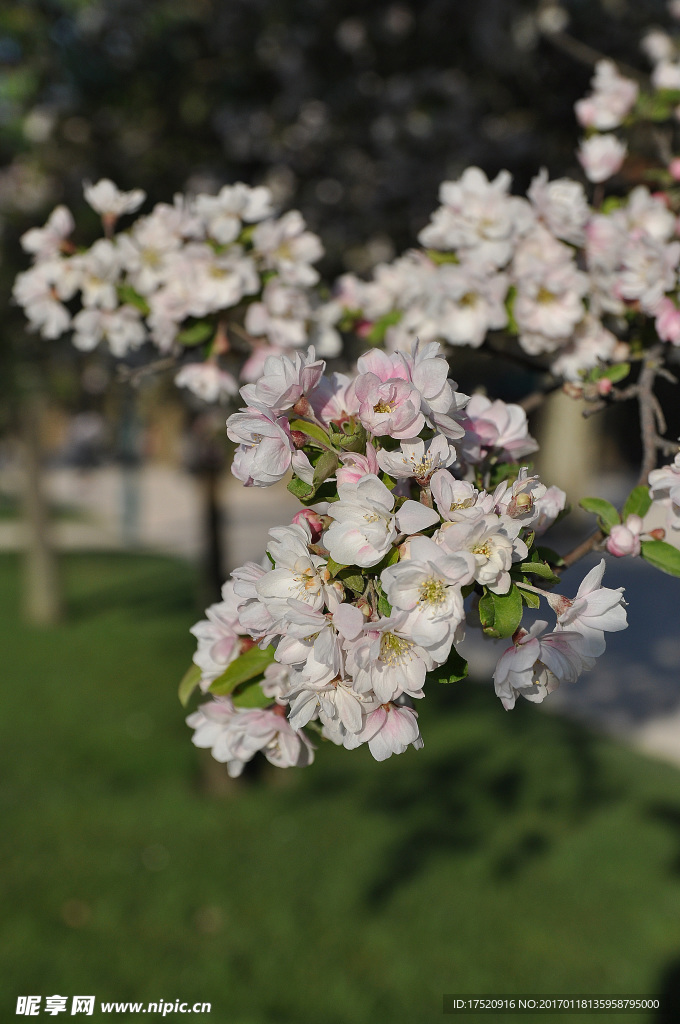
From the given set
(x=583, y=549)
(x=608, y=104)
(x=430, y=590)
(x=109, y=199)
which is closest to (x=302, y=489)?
(x=430, y=590)

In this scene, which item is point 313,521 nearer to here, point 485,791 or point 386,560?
point 386,560

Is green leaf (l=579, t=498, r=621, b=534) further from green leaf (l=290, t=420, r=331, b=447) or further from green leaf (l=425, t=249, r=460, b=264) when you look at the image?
green leaf (l=425, t=249, r=460, b=264)

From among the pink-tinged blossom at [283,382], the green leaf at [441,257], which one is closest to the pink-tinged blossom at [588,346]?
the green leaf at [441,257]

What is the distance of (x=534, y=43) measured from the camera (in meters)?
5.01

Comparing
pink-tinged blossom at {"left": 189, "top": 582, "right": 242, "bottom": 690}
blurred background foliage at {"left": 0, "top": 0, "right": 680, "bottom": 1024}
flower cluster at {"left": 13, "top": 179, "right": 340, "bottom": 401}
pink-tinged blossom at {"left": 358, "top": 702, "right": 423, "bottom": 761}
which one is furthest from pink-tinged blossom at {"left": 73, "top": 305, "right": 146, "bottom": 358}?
blurred background foliage at {"left": 0, "top": 0, "right": 680, "bottom": 1024}

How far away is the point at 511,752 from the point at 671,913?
2111 millimetres

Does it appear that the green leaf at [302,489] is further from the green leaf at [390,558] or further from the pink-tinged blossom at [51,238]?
the pink-tinged blossom at [51,238]

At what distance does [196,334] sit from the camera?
8.02 feet

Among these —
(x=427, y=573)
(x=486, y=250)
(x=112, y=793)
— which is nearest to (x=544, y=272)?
(x=486, y=250)

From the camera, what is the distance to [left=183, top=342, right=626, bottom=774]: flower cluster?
119cm

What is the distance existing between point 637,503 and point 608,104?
5.68 feet

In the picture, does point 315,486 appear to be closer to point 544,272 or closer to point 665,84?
point 544,272

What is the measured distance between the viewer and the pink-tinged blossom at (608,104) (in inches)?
108

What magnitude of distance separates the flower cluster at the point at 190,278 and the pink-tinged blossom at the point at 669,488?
118 cm
